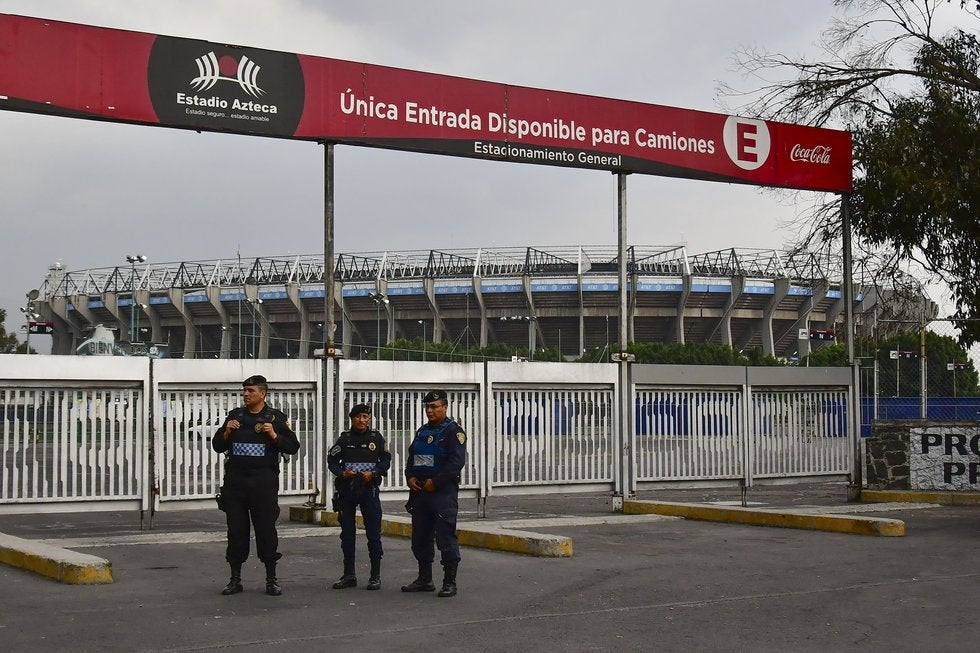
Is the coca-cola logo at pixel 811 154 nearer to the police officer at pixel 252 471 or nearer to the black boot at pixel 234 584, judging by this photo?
the police officer at pixel 252 471

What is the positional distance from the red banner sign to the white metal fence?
2.94 m

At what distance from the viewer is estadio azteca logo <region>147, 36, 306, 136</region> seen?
1284cm

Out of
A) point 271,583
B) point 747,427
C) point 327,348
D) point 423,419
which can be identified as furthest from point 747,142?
point 271,583

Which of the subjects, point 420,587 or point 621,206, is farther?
point 621,206

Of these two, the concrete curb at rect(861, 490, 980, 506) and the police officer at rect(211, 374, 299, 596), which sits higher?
the police officer at rect(211, 374, 299, 596)

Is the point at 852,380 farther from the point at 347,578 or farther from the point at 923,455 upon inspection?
the point at 347,578

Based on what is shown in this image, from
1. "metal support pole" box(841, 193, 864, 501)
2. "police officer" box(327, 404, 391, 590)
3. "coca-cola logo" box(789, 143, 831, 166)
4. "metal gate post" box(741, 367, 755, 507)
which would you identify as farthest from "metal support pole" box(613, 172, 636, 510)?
"police officer" box(327, 404, 391, 590)

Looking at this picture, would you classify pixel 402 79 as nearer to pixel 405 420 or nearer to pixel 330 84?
pixel 330 84

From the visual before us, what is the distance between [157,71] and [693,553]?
8105 mm

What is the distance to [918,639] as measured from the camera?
6.83m

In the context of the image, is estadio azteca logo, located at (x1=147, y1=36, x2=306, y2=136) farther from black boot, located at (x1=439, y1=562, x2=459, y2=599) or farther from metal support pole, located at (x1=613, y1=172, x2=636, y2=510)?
black boot, located at (x1=439, y1=562, x2=459, y2=599)

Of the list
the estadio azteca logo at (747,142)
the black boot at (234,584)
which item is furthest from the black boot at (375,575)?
the estadio azteca logo at (747,142)

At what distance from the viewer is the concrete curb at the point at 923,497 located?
56.0 ft

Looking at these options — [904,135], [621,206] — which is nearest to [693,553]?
[621,206]
